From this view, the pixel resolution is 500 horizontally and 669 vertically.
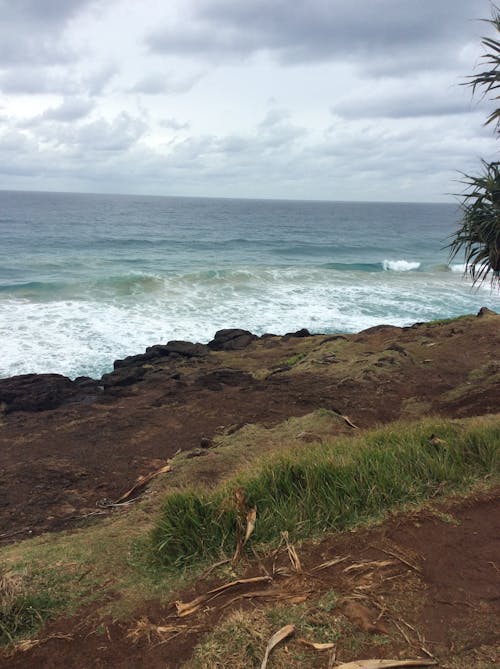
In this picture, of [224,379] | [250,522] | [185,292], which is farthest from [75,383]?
[185,292]

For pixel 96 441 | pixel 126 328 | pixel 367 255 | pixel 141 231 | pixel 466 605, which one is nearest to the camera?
pixel 466 605

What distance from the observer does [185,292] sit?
2992cm

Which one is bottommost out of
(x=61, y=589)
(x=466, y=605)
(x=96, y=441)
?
(x=96, y=441)

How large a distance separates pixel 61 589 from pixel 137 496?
3.06 metres

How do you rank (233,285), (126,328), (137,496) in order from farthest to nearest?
(233,285)
(126,328)
(137,496)

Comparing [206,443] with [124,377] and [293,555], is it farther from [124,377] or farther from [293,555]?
[124,377]

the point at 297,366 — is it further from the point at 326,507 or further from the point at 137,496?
the point at 326,507

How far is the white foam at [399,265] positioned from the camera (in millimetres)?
43306

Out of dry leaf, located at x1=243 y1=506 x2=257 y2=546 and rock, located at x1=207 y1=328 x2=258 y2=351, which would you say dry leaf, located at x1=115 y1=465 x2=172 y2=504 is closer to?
dry leaf, located at x1=243 y1=506 x2=257 y2=546

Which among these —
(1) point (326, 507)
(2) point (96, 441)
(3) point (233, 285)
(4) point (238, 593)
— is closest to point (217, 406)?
(2) point (96, 441)

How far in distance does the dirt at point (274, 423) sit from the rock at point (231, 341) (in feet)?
1.02

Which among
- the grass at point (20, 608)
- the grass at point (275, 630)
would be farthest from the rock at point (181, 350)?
the grass at point (275, 630)

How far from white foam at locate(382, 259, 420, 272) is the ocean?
141mm

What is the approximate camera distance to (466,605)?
3539 millimetres
